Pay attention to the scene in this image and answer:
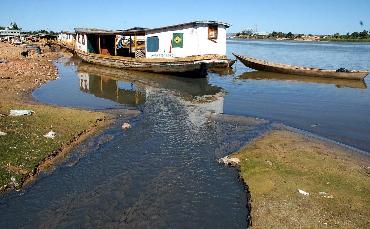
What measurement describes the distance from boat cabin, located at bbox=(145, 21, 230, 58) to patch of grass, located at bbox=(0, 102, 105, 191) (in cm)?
1255

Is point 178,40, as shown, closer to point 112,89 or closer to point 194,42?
point 194,42

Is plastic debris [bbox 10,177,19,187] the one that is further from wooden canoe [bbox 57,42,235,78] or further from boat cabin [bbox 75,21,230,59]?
boat cabin [bbox 75,21,230,59]

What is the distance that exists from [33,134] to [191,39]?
16546mm

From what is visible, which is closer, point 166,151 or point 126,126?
point 166,151

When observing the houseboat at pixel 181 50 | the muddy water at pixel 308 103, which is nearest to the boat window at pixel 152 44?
the houseboat at pixel 181 50

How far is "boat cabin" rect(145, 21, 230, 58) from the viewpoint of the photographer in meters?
25.5

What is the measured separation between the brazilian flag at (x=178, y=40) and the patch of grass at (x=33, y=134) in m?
12.9

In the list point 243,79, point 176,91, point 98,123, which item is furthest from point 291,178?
point 243,79

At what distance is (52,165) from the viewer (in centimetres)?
955

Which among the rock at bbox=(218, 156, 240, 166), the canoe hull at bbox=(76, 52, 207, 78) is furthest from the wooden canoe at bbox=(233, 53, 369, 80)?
the rock at bbox=(218, 156, 240, 166)

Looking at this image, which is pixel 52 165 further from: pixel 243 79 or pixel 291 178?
pixel 243 79

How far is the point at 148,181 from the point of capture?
8.91m

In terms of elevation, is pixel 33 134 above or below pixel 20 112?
below

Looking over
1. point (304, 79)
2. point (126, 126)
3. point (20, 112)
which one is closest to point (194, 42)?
point (304, 79)
